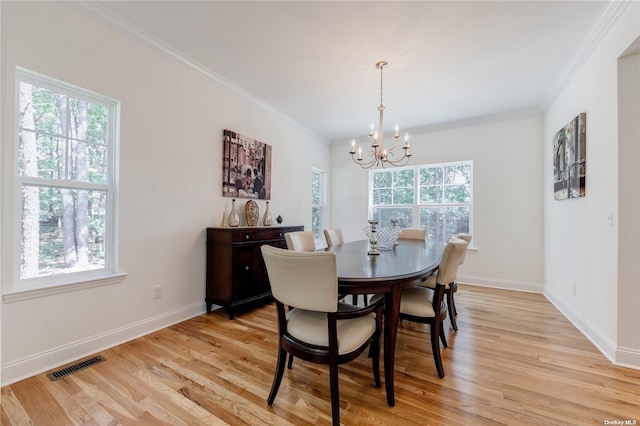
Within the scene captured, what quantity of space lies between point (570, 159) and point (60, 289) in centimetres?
470

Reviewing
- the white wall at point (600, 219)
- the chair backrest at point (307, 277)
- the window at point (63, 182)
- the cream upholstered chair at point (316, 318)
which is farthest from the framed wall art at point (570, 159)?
the window at point (63, 182)

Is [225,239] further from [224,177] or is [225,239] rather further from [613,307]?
[613,307]

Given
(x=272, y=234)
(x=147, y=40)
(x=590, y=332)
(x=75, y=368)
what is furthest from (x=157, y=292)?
(x=590, y=332)

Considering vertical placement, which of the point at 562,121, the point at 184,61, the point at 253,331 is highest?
the point at 184,61

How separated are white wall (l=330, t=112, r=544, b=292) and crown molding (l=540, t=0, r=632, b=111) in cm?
77

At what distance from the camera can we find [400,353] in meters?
2.11

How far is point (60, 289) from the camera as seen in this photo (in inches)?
74.7

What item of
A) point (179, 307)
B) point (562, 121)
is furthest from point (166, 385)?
point (562, 121)

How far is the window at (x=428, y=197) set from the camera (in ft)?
14.3

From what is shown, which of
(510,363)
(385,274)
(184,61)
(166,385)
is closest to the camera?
(385,274)

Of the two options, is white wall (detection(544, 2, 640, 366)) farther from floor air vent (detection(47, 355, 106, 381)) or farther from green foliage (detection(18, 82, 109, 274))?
green foliage (detection(18, 82, 109, 274))

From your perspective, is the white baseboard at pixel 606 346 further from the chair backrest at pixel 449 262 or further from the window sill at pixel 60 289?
the window sill at pixel 60 289

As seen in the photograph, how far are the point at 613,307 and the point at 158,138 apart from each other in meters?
4.09

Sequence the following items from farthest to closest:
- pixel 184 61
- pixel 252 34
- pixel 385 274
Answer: pixel 184 61, pixel 252 34, pixel 385 274
